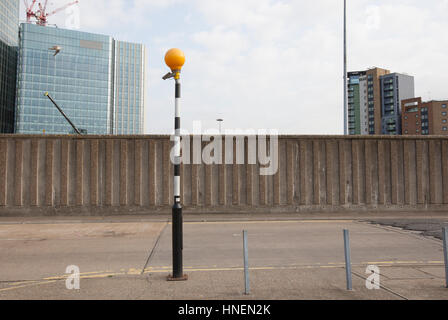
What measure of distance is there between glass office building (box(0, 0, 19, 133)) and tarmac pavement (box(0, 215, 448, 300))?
128251mm

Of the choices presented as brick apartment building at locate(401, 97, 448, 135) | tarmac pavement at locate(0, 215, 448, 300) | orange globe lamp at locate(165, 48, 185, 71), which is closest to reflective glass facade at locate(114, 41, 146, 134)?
brick apartment building at locate(401, 97, 448, 135)

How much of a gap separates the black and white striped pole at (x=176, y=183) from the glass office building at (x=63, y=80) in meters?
127

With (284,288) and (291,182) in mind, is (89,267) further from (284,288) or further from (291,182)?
(291,182)

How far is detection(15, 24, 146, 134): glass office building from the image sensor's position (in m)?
117

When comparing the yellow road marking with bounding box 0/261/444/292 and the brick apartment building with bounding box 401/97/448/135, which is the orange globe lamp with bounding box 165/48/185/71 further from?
the brick apartment building with bounding box 401/97/448/135

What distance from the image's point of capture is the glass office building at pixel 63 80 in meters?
117

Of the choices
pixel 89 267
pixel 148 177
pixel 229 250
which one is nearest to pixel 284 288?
pixel 229 250

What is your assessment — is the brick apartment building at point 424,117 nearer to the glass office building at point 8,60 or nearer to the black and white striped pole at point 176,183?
the black and white striped pole at point 176,183

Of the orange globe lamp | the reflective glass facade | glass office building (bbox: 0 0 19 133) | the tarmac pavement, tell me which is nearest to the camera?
the tarmac pavement

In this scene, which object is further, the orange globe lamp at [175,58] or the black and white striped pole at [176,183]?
the orange globe lamp at [175,58]

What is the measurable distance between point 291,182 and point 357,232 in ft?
16.7

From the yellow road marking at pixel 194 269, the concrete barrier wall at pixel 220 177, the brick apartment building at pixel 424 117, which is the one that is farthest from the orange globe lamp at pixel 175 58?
the brick apartment building at pixel 424 117

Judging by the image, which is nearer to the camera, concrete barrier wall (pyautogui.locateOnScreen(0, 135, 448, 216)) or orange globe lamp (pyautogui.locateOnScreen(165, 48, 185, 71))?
orange globe lamp (pyautogui.locateOnScreen(165, 48, 185, 71))

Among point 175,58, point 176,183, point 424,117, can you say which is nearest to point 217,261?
point 176,183
